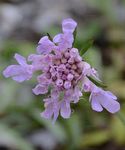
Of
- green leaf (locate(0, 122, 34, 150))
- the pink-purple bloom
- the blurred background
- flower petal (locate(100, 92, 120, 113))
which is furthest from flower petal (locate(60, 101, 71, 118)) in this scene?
green leaf (locate(0, 122, 34, 150))

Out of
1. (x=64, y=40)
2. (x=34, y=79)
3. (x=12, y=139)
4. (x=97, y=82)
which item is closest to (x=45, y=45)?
(x=64, y=40)

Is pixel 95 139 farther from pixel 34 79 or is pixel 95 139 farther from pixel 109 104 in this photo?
pixel 109 104

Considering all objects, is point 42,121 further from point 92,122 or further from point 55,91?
point 55,91

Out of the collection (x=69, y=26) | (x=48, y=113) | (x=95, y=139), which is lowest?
(x=95, y=139)

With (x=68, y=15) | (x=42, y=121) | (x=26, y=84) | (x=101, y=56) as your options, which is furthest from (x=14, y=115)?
(x=68, y=15)

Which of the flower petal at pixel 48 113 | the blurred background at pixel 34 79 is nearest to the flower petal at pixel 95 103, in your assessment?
the flower petal at pixel 48 113

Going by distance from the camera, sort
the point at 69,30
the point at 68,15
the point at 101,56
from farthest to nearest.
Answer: the point at 68,15, the point at 101,56, the point at 69,30

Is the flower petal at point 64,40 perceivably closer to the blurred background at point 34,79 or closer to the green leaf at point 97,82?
the green leaf at point 97,82
